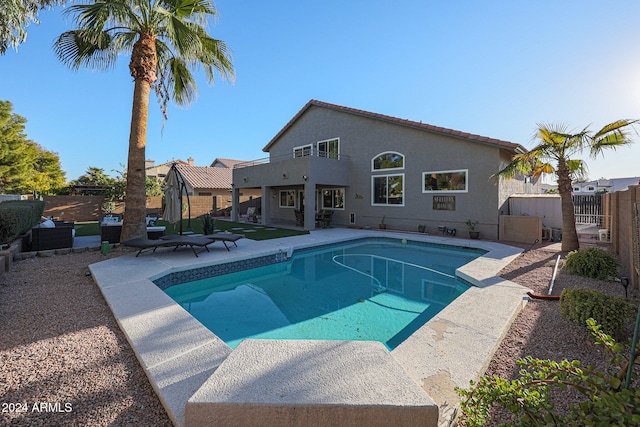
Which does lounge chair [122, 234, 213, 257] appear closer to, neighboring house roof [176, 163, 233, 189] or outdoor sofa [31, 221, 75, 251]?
outdoor sofa [31, 221, 75, 251]

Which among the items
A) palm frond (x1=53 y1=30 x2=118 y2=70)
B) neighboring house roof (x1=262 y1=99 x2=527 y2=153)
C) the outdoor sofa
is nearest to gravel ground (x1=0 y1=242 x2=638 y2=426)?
the outdoor sofa

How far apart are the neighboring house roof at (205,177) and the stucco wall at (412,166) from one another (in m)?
14.0

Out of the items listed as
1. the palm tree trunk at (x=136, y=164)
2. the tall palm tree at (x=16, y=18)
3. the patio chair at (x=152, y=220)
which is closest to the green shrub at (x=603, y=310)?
the palm tree trunk at (x=136, y=164)

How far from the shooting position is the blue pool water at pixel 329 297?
17.8 ft

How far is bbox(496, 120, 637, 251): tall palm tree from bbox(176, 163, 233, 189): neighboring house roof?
28104mm

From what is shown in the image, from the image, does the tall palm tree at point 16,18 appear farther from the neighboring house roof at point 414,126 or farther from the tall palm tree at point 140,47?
the neighboring house roof at point 414,126

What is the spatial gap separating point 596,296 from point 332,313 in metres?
4.38

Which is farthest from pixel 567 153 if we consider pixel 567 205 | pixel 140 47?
pixel 140 47

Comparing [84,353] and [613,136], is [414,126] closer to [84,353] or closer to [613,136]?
[613,136]

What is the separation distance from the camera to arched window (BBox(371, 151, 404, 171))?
16744mm

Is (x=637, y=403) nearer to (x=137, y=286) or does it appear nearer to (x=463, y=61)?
(x=137, y=286)

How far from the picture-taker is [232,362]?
2.84m

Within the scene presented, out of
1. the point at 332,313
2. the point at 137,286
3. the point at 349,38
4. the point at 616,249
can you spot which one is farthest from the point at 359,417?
the point at 349,38

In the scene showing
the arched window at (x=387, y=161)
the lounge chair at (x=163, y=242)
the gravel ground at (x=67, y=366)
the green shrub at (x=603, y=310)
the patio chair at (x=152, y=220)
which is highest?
the arched window at (x=387, y=161)
